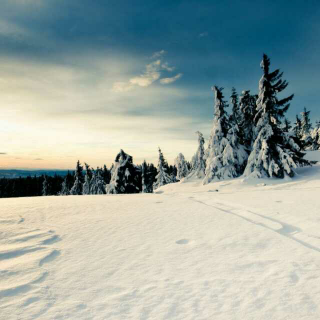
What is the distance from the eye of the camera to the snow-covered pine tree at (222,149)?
2397 centimetres

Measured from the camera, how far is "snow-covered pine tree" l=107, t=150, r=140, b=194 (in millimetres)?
25814

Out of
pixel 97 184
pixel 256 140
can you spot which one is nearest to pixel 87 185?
pixel 97 184

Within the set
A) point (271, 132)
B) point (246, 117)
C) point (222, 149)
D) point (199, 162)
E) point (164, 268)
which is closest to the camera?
point (164, 268)

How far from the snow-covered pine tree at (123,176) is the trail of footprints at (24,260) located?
1923cm

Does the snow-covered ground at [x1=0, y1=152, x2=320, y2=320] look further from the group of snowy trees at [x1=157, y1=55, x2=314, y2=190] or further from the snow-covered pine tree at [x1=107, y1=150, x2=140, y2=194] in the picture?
the snow-covered pine tree at [x1=107, y1=150, x2=140, y2=194]

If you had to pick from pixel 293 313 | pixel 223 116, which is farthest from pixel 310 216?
pixel 223 116

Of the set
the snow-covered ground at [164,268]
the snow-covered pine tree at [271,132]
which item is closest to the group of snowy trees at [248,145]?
the snow-covered pine tree at [271,132]

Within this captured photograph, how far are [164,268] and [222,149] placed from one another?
74.6 feet

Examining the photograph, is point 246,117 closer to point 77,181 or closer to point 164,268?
point 164,268

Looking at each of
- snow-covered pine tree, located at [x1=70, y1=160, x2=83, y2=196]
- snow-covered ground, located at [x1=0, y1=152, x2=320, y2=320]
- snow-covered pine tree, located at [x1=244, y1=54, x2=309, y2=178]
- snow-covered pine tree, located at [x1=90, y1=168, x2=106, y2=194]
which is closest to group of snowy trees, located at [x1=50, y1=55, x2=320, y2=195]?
snow-covered pine tree, located at [x1=244, y1=54, x2=309, y2=178]

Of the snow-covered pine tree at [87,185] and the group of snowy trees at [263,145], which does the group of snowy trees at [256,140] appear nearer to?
the group of snowy trees at [263,145]

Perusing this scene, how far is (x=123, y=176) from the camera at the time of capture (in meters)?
26.2

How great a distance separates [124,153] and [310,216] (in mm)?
22769

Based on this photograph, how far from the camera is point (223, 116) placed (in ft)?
83.1
